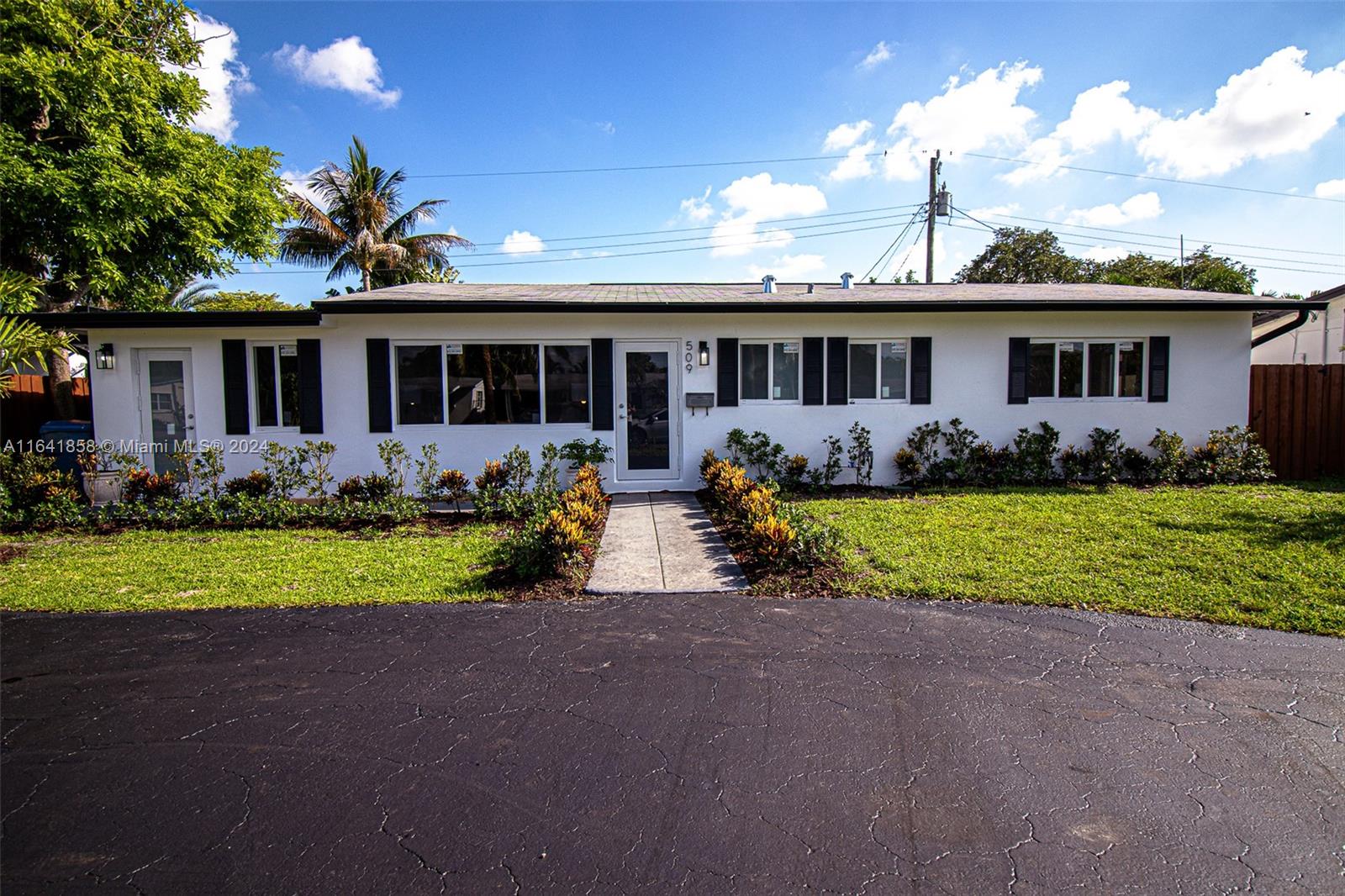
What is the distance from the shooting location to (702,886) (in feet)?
7.12

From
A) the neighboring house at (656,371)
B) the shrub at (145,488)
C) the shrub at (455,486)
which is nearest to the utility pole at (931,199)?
the neighboring house at (656,371)

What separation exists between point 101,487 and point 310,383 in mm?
3025

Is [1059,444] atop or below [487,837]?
atop

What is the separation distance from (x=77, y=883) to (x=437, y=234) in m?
24.4

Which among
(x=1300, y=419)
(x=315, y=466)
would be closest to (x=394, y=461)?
(x=315, y=466)

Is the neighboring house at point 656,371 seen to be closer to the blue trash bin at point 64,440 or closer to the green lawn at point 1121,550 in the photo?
the blue trash bin at point 64,440

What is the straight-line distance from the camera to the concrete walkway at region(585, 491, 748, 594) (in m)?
5.54

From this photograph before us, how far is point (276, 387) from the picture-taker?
31.5 feet

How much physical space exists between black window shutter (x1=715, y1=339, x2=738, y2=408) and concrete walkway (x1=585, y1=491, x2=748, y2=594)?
1.88 meters

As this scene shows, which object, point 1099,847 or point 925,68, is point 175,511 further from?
point 925,68

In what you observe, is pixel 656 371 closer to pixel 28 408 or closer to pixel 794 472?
pixel 794 472

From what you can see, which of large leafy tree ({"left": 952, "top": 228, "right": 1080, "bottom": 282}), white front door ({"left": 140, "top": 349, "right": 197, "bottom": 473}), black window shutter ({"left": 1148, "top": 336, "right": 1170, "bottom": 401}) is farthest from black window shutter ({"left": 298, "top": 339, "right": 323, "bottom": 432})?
large leafy tree ({"left": 952, "top": 228, "right": 1080, "bottom": 282})

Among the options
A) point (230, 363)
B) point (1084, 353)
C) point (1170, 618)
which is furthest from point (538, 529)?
point (1084, 353)

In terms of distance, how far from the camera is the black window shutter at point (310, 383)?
9.38 m
